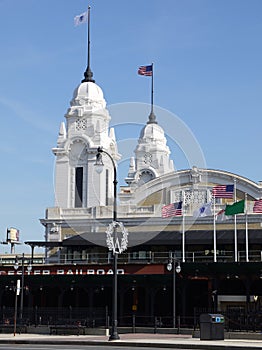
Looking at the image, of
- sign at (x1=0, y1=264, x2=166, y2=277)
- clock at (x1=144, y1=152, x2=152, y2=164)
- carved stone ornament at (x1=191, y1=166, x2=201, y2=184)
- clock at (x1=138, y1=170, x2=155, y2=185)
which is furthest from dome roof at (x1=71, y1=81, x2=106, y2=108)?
sign at (x1=0, y1=264, x2=166, y2=277)

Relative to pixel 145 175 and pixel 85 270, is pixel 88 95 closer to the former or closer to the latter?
pixel 145 175

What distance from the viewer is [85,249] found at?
77.2 metres

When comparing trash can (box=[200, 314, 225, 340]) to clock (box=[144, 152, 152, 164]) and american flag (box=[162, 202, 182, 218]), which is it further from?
clock (box=[144, 152, 152, 164])

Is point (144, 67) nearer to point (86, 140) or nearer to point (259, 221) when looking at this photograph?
point (86, 140)

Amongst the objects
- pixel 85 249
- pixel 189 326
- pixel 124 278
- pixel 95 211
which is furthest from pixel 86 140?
pixel 189 326

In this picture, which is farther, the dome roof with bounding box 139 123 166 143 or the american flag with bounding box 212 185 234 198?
the dome roof with bounding box 139 123 166 143

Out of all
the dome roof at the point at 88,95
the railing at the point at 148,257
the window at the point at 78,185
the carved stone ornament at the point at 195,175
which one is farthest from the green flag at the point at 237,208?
the dome roof at the point at 88,95

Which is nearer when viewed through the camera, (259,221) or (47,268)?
(47,268)

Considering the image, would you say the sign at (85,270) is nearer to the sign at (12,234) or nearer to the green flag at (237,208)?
the green flag at (237,208)

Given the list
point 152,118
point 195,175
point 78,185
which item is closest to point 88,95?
point 78,185

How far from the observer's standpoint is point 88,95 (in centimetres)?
9394

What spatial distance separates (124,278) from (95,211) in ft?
67.4

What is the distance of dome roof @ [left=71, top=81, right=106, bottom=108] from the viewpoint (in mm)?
93562

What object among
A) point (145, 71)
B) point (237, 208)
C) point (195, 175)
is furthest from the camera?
point (145, 71)
